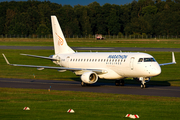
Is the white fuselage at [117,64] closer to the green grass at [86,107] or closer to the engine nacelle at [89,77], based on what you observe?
the engine nacelle at [89,77]

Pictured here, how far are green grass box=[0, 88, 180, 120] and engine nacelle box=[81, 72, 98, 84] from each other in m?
4.66

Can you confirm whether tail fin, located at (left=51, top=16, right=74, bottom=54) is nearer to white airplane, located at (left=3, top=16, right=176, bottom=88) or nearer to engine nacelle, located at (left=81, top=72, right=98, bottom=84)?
white airplane, located at (left=3, top=16, right=176, bottom=88)

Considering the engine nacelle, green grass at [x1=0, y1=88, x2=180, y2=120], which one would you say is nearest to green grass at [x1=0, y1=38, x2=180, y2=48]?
the engine nacelle

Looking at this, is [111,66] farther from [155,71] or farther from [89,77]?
[155,71]

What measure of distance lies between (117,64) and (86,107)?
1458cm

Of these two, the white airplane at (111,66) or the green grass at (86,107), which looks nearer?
the green grass at (86,107)

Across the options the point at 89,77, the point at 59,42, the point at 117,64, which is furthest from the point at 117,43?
the point at 89,77

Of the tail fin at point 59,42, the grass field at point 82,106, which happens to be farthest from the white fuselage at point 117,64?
the grass field at point 82,106

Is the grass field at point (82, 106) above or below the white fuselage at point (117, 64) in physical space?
below

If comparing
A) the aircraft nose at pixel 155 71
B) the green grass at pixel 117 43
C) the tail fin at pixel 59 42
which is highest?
the tail fin at pixel 59 42

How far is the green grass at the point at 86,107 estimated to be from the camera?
19.7 m

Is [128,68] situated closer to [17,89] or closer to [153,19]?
[17,89]

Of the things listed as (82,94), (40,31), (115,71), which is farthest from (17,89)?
(40,31)

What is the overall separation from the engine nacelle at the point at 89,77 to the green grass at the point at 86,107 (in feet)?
15.3
